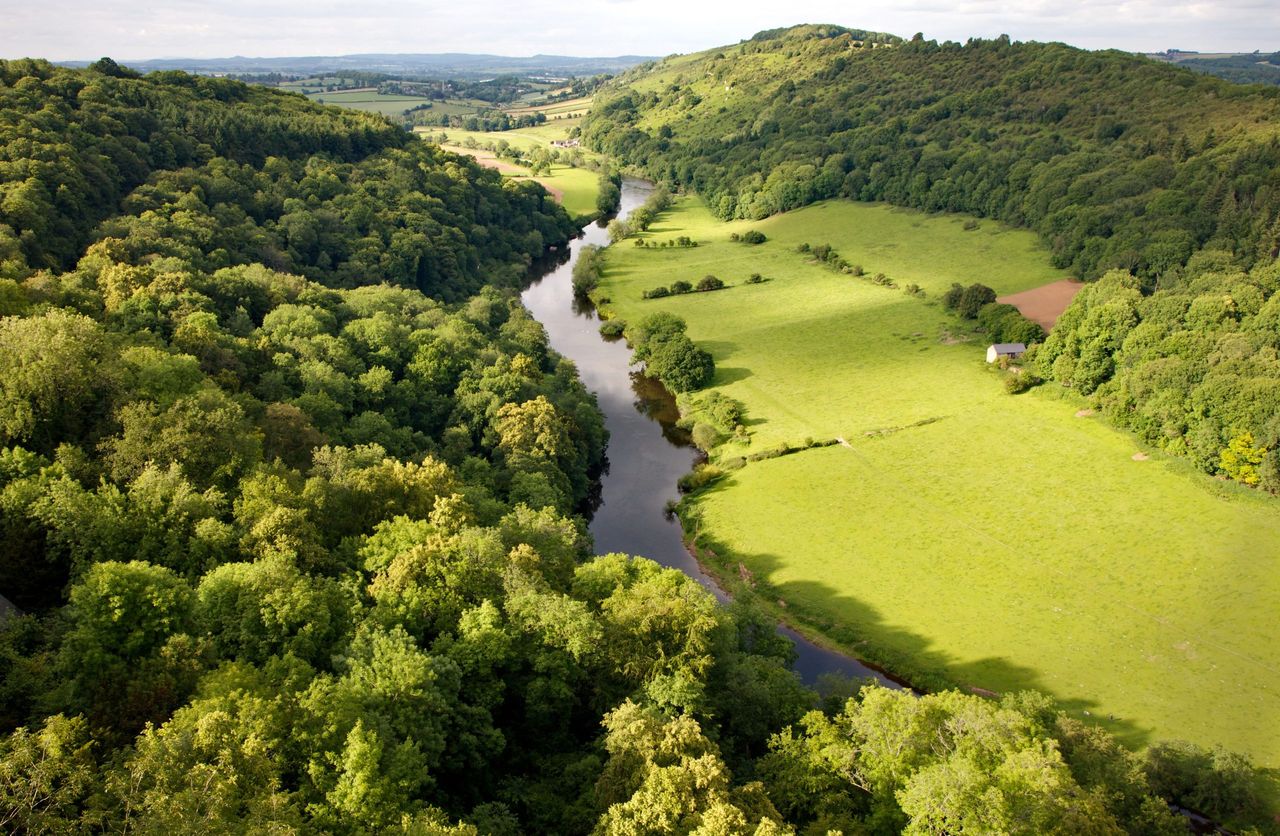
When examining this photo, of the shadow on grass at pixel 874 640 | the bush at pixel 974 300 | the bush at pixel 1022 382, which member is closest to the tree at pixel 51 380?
the shadow on grass at pixel 874 640

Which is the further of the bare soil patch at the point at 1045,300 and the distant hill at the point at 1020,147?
the distant hill at the point at 1020,147

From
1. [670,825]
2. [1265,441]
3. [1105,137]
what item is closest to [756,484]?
[1265,441]

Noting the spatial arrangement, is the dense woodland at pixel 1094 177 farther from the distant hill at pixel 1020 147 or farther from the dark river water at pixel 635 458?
the dark river water at pixel 635 458

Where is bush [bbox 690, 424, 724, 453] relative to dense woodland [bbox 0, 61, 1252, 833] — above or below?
below

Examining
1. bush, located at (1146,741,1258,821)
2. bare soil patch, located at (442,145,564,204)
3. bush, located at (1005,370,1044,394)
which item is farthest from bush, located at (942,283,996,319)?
bare soil patch, located at (442,145,564,204)

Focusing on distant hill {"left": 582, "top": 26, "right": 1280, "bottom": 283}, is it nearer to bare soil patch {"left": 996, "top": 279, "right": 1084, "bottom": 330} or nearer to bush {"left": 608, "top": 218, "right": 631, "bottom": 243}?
bare soil patch {"left": 996, "top": 279, "right": 1084, "bottom": 330}

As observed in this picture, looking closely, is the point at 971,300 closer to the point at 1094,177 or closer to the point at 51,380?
the point at 1094,177

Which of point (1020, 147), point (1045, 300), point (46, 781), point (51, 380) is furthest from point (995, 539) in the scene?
point (1020, 147)
